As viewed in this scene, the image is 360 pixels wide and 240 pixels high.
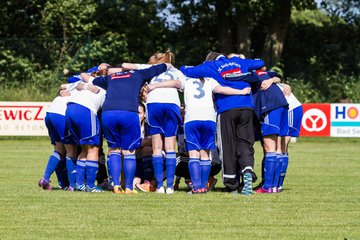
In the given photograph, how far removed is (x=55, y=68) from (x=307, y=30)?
1104 centimetres

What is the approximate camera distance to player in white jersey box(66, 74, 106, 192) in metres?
12.3

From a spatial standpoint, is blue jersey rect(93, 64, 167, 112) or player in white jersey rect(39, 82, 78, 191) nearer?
blue jersey rect(93, 64, 167, 112)

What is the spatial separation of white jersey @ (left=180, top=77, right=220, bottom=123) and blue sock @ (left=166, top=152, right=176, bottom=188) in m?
0.48

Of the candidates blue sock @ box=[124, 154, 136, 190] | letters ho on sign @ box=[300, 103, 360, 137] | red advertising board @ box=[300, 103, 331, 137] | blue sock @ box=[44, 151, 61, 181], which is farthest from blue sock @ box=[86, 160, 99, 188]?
red advertising board @ box=[300, 103, 331, 137]

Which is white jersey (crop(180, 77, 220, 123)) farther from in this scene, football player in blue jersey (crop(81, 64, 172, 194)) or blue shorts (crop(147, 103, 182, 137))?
football player in blue jersey (crop(81, 64, 172, 194))

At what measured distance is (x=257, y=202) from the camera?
11.3m

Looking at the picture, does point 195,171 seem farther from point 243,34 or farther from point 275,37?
point 275,37

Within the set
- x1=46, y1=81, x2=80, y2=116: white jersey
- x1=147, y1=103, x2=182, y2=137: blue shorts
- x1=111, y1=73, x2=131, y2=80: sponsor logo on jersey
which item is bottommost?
x1=147, y1=103, x2=182, y2=137: blue shorts

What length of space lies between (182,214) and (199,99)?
2589 mm

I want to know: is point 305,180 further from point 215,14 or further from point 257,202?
point 215,14

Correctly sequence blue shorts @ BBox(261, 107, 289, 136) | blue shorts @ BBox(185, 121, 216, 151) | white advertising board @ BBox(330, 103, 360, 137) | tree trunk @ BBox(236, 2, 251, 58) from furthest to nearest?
tree trunk @ BBox(236, 2, 251, 58)
white advertising board @ BBox(330, 103, 360, 137)
blue shorts @ BBox(261, 107, 289, 136)
blue shorts @ BBox(185, 121, 216, 151)

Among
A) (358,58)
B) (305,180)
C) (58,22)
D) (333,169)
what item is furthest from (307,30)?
(305,180)

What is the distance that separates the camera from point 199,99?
40.5 feet

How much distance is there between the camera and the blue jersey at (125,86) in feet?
39.6
